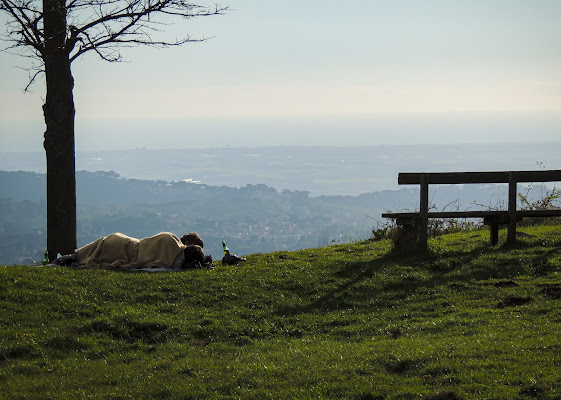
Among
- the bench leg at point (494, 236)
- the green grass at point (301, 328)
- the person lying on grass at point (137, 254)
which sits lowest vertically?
the green grass at point (301, 328)

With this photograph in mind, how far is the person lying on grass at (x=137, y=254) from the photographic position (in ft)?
47.9

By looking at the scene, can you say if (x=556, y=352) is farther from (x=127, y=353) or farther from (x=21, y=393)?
(x=21, y=393)

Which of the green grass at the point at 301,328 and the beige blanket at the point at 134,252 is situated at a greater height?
the beige blanket at the point at 134,252

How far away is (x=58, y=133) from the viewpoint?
1666 cm

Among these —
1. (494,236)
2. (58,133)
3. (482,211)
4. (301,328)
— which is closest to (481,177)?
(482,211)

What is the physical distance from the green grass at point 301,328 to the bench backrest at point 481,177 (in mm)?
1584

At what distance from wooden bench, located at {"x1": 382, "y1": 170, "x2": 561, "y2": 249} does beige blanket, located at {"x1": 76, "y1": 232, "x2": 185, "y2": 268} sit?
17.5 feet

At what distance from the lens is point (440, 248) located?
1528 centimetres

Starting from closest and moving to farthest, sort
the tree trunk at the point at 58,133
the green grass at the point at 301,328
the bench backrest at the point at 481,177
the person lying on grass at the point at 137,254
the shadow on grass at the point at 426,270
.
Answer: the green grass at the point at 301,328 → the shadow on grass at the point at 426,270 → the person lying on grass at the point at 137,254 → the bench backrest at the point at 481,177 → the tree trunk at the point at 58,133

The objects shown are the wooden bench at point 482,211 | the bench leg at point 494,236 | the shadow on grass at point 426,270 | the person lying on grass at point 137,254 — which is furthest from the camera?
the bench leg at point 494,236

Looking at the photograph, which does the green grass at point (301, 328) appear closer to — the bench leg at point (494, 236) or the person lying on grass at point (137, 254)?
the bench leg at point (494, 236)

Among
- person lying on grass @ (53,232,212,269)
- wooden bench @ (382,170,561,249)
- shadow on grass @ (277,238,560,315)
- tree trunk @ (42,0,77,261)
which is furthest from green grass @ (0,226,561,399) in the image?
tree trunk @ (42,0,77,261)

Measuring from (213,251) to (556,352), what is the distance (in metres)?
107

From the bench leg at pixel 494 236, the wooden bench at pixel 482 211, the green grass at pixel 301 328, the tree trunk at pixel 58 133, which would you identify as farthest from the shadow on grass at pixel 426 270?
the tree trunk at pixel 58 133
